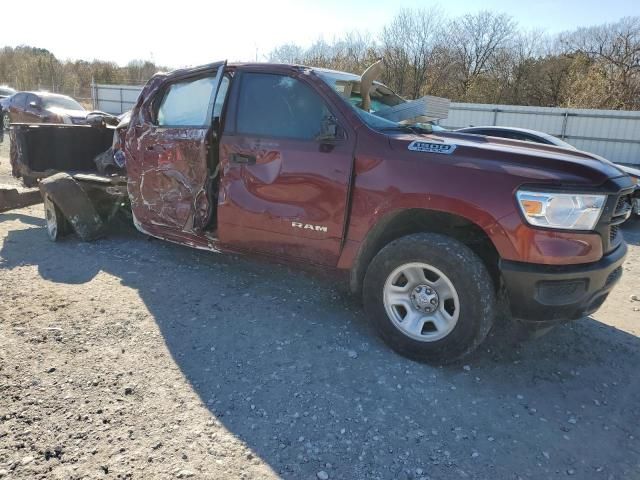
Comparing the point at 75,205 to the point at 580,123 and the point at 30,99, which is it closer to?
the point at 30,99

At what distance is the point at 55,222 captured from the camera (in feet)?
18.6

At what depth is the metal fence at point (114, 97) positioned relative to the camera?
98.5ft

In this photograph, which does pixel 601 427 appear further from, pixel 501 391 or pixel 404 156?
pixel 404 156

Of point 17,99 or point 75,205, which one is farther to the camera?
point 17,99

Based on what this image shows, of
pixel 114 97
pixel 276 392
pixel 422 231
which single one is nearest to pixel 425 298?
pixel 422 231

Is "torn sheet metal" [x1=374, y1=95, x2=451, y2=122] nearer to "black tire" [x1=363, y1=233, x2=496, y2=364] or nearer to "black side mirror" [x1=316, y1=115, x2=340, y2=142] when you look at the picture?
"black side mirror" [x1=316, y1=115, x2=340, y2=142]

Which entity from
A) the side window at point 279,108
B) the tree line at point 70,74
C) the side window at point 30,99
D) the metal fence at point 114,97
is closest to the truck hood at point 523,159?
the side window at point 279,108

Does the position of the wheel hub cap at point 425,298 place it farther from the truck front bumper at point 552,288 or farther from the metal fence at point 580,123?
the metal fence at point 580,123

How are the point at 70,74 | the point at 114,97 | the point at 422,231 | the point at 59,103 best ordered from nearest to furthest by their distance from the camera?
the point at 422,231 < the point at 59,103 < the point at 114,97 < the point at 70,74

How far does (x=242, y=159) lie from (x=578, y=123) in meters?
16.1

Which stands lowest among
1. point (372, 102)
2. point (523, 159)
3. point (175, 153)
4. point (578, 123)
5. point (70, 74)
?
point (175, 153)

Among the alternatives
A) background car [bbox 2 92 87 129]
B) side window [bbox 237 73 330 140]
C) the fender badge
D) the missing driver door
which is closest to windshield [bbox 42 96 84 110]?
background car [bbox 2 92 87 129]

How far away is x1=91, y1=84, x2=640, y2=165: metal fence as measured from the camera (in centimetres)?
1580

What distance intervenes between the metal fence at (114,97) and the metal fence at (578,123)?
66.9 ft
